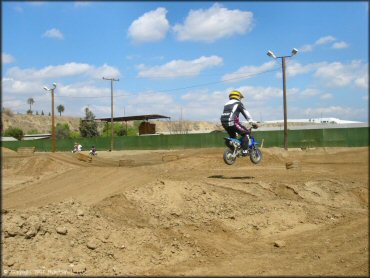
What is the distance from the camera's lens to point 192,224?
31.0 ft

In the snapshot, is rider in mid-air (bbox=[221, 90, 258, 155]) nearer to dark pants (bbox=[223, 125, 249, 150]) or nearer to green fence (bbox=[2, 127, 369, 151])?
dark pants (bbox=[223, 125, 249, 150])

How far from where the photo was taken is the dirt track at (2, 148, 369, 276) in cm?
728

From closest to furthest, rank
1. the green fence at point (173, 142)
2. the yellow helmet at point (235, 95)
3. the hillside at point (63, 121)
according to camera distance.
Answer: the yellow helmet at point (235, 95), the green fence at point (173, 142), the hillside at point (63, 121)

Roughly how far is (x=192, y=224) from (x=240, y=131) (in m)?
4.22

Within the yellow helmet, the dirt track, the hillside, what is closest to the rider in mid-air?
the yellow helmet

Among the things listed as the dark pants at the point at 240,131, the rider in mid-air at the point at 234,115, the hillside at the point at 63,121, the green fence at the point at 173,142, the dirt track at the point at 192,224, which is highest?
the hillside at the point at 63,121

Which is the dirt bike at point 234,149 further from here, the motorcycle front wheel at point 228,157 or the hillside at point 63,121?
the hillside at point 63,121

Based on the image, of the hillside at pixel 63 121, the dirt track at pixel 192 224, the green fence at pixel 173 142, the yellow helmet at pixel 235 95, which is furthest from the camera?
the hillside at pixel 63 121

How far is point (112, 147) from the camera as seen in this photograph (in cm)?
5900

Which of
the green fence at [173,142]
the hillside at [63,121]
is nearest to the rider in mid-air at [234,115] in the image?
the green fence at [173,142]

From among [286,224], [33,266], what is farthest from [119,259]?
[286,224]

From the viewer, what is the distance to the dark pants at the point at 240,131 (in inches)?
500

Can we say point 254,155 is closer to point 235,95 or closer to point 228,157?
point 228,157

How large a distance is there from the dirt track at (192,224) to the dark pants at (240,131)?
43.8 inches
